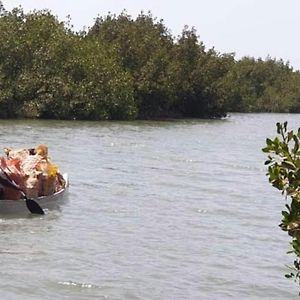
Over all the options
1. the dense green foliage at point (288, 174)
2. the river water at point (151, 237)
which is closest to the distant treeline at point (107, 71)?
the river water at point (151, 237)

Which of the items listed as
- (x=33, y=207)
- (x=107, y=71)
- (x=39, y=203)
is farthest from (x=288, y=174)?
(x=107, y=71)

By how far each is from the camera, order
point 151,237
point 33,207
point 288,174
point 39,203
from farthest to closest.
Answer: point 39,203 < point 33,207 < point 151,237 < point 288,174

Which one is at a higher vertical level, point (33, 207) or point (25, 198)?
point (25, 198)

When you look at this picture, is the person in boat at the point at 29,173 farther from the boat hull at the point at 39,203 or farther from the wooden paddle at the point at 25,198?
the boat hull at the point at 39,203

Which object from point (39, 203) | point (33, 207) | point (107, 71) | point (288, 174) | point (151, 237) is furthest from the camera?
point (107, 71)

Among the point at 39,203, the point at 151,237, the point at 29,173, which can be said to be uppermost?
the point at 29,173

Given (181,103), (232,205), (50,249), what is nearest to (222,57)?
(181,103)

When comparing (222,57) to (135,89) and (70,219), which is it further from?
(70,219)

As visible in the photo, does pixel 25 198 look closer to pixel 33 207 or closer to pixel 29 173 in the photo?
pixel 33 207

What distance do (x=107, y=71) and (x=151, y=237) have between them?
3632 centimetres

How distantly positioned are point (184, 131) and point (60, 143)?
13906 millimetres

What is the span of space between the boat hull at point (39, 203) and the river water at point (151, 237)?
0.24m

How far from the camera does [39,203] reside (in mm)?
15570

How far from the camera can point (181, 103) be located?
6150 centimetres
